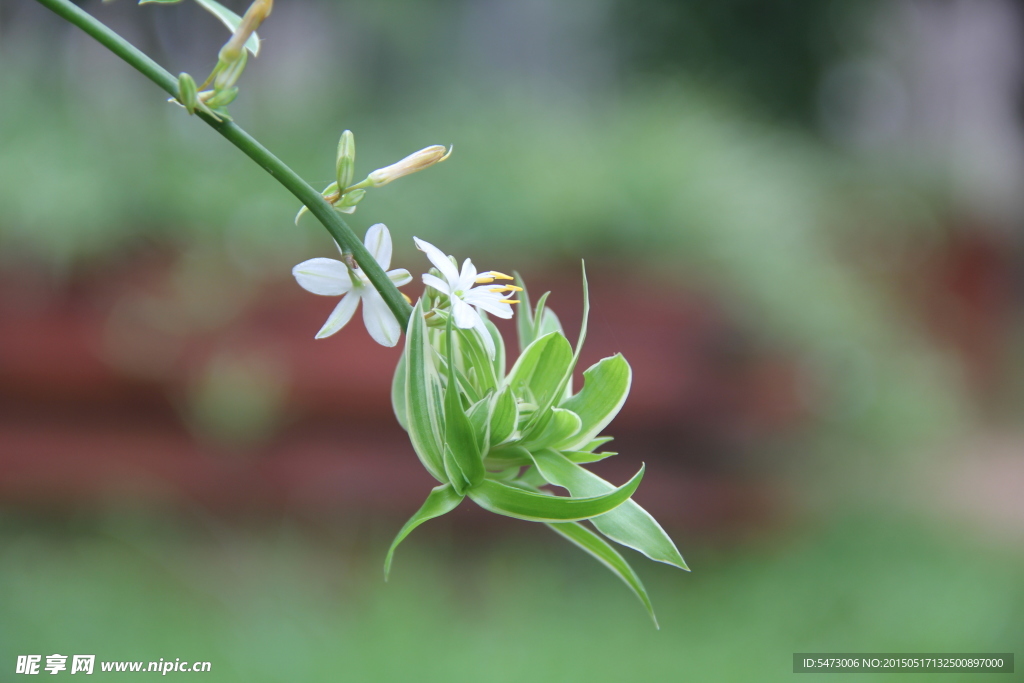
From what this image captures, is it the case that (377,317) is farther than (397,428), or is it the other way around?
(397,428)

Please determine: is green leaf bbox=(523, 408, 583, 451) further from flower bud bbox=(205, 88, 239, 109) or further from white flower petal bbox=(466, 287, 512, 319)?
flower bud bbox=(205, 88, 239, 109)

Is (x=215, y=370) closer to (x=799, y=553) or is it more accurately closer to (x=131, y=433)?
(x=131, y=433)

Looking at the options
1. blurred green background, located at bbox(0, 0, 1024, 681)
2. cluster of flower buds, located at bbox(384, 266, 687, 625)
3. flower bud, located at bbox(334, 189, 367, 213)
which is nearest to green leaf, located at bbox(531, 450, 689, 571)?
cluster of flower buds, located at bbox(384, 266, 687, 625)

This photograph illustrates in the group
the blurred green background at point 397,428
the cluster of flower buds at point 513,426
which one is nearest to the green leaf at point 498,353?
the cluster of flower buds at point 513,426

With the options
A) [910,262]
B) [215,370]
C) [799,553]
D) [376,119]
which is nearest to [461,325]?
[215,370]

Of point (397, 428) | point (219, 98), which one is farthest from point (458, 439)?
point (397, 428)

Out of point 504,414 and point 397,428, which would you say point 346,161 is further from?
point 397,428
